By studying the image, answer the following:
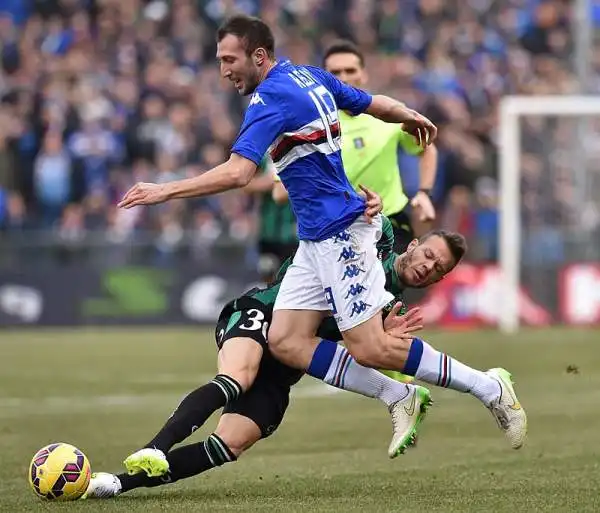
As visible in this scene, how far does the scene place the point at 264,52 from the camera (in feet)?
22.3

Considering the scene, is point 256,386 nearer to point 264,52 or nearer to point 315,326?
point 315,326

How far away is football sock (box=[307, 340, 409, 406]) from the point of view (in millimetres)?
7176

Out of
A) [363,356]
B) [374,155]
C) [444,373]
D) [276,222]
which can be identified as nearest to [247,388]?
[363,356]

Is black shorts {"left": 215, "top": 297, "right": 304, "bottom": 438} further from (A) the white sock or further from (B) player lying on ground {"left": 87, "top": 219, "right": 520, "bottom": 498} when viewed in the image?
(A) the white sock

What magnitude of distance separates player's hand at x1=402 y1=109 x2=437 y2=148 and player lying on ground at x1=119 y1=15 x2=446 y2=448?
0.29 meters

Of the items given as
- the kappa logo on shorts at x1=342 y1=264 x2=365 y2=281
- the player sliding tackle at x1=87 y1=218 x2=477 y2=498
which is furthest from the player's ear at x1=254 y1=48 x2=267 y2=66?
the player sliding tackle at x1=87 y1=218 x2=477 y2=498

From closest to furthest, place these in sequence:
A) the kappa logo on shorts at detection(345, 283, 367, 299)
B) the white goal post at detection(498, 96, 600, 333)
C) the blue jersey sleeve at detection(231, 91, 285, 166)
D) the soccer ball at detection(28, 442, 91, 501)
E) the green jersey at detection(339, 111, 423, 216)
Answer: the blue jersey sleeve at detection(231, 91, 285, 166) → the soccer ball at detection(28, 442, 91, 501) → the kappa logo on shorts at detection(345, 283, 367, 299) → the green jersey at detection(339, 111, 423, 216) → the white goal post at detection(498, 96, 600, 333)

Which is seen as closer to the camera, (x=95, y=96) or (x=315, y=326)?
(x=315, y=326)

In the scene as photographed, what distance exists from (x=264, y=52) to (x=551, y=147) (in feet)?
45.1

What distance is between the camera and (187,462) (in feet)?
22.4

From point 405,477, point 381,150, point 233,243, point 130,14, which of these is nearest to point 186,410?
point 405,477

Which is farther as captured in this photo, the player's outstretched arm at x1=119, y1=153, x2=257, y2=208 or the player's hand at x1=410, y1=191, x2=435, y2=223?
Answer: the player's hand at x1=410, y1=191, x2=435, y2=223

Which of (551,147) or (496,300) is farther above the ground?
(551,147)

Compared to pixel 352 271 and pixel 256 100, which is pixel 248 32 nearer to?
pixel 256 100
